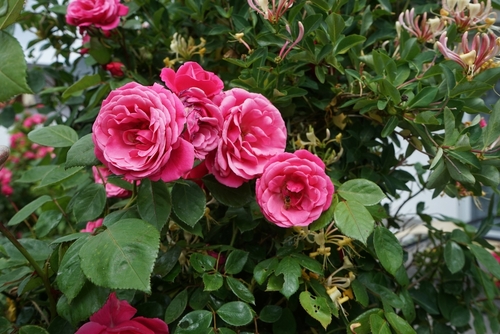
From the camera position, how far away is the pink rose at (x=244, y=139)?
433 millimetres

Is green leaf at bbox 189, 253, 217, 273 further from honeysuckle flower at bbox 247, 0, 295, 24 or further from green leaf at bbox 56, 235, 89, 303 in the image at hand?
honeysuckle flower at bbox 247, 0, 295, 24

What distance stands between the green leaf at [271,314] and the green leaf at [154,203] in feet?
0.52

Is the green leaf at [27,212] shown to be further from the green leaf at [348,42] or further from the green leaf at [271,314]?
the green leaf at [348,42]


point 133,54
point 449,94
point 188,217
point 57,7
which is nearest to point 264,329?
point 188,217

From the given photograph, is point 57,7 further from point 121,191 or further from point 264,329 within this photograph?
point 264,329

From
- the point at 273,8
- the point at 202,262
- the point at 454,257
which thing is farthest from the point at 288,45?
the point at 454,257

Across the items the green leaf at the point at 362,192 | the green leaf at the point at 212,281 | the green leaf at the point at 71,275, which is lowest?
the green leaf at the point at 212,281

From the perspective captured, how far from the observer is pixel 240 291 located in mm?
456

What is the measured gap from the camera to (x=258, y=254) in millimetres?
553

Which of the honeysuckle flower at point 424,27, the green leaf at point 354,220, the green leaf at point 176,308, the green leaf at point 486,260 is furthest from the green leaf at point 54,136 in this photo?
the green leaf at point 486,260

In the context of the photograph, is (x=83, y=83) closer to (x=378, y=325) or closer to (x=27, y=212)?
(x=27, y=212)

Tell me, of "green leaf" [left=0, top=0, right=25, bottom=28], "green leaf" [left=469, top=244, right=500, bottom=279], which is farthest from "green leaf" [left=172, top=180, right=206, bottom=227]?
"green leaf" [left=469, top=244, right=500, bottom=279]

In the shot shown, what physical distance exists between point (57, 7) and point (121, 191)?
403 mm

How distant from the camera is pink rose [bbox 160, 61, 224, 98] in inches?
17.6
